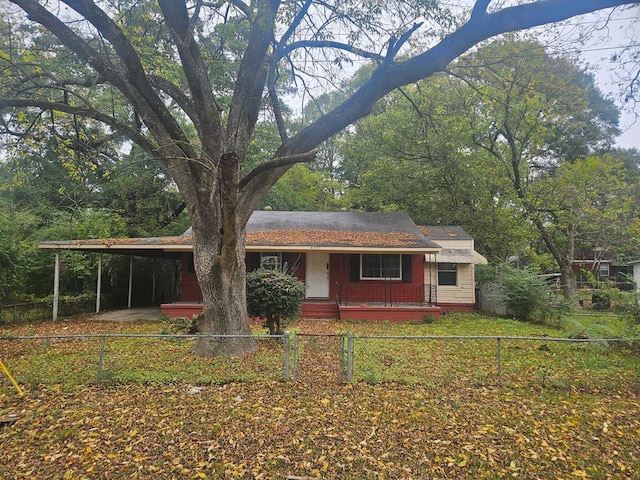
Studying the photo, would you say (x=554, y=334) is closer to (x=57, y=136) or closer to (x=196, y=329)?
(x=196, y=329)

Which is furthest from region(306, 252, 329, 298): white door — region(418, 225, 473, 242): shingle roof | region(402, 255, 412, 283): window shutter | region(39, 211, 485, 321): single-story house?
region(418, 225, 473, 242): shingle roof

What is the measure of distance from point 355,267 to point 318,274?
57.0 inches

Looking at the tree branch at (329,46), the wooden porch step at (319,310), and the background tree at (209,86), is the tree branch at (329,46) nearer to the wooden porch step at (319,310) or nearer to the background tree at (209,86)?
the background tree at (209,86)

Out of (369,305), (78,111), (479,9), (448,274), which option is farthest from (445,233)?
(78,111)

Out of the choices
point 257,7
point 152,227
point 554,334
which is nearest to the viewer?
point 257,7

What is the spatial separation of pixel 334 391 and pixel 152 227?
1751 centimetres

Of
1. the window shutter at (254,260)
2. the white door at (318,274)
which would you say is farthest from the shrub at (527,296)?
the window shutter at (254,260)

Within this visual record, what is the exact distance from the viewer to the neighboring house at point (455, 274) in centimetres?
1414

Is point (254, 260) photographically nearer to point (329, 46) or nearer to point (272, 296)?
point (272, 296)

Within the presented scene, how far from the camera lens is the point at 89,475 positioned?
301cm

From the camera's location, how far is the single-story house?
11648mm

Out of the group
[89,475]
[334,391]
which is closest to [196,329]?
[334,391]

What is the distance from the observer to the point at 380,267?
520 inches

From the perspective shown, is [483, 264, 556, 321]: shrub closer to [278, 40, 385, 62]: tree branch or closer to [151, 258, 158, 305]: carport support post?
[278, 40, 385, 62]: tree branch
